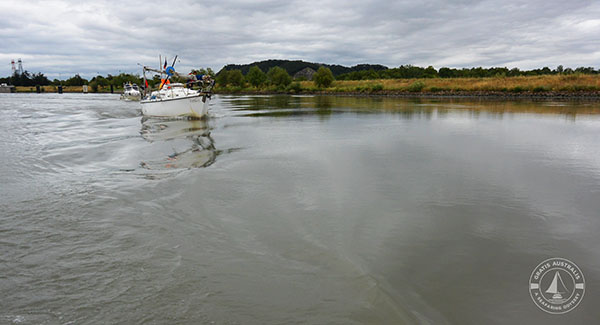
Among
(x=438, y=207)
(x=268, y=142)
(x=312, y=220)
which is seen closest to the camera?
(x=312, y=220)

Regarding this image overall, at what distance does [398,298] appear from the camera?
4121mm

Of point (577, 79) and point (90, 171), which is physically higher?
point (577, 79)

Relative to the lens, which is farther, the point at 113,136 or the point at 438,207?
the point at 113,136

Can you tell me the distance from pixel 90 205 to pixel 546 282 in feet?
25.8

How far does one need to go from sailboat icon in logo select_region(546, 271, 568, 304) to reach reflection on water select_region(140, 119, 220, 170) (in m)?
9.11

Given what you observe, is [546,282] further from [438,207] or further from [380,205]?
[380,205]

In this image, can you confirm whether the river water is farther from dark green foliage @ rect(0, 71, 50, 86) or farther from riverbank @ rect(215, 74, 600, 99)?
dark green foliage @ rect(0, 71, 50, 86)

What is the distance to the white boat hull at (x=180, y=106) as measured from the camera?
25.6 m

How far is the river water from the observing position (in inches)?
154

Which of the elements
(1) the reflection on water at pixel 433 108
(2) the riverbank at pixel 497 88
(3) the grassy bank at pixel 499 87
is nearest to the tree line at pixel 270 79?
(2) the riverbank at pixel 497 88

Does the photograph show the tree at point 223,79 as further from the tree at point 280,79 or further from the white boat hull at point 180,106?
the white boat hull at point 180,106

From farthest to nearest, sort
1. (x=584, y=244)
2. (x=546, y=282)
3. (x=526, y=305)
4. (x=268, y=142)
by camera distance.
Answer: (x=268, y=142)
(x=584, y=244)
(x=546, y=282)
(x=526, y=305)

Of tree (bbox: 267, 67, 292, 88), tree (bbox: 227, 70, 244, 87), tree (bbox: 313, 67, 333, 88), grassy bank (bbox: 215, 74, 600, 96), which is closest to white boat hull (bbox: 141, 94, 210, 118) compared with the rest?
grassy bank (bbox: 215, 74, 600, 96)

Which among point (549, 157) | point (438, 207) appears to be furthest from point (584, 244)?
point (549, 157)
